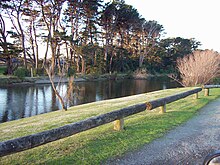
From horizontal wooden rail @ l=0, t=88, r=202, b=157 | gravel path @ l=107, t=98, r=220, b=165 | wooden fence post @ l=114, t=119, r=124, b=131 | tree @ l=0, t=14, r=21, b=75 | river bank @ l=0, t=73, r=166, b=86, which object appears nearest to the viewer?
horizontal wooden rail @ l=0, t=88, r=202, b=157

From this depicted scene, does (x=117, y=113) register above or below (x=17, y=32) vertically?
below

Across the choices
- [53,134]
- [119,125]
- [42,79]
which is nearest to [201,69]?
[119,125]

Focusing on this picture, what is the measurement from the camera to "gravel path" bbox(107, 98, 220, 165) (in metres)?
3.09

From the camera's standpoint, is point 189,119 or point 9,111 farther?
point 9,111

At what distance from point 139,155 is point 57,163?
1.25m

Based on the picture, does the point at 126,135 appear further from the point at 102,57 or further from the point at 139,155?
the point at 102,57

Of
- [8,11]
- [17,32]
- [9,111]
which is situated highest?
[8,11]

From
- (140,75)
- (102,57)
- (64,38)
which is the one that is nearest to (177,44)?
(140,75)

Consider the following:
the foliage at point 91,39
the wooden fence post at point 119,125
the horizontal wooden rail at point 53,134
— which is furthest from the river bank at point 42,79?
the horizontal wooden rail at point 53,134

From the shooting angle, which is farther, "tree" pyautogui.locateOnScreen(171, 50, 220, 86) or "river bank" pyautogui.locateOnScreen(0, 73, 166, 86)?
"river bank" pyautogui.locateOnScreen(0, 73, 166, 86)

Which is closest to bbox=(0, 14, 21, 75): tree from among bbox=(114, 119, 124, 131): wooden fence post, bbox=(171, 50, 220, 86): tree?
bbox=(171, 50, 220, 86): tree

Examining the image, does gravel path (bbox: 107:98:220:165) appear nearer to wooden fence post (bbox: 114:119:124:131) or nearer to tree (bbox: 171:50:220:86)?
wooden fence post (bbox: 114:119:124:131)

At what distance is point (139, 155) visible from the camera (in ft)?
10.8

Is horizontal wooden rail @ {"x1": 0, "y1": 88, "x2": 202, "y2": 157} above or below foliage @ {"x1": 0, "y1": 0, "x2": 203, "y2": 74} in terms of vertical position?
below
